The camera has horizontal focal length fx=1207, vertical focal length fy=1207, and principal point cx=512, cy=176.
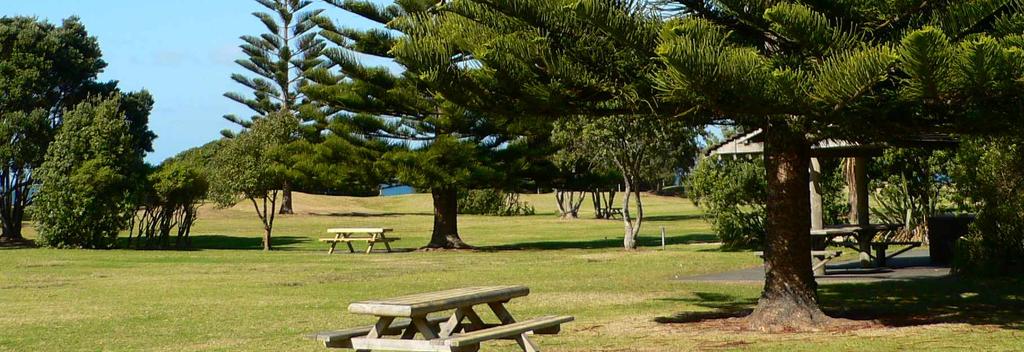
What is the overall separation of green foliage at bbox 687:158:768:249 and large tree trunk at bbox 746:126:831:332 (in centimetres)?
1170

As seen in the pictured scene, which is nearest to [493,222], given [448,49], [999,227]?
[999,227]

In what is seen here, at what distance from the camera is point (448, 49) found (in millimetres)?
9461

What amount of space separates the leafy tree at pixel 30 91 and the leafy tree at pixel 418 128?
8.08 m

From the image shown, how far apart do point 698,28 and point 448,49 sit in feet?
7.03

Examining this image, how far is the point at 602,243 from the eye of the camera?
3009 cm

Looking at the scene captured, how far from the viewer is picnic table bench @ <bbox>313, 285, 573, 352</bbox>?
685 cm

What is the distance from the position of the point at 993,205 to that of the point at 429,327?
984cm

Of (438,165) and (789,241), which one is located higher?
(438,165)

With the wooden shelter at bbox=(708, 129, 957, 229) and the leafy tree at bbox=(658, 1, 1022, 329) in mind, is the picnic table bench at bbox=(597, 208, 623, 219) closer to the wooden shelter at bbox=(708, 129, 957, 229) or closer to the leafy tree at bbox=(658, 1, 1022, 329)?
the wooden shelter at bbox=(708, 129, 957, 229)

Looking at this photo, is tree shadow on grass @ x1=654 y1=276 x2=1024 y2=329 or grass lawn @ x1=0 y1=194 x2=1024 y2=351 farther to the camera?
tree shadow on grass @ x1=654 y1=276 x2=1024 y2=329

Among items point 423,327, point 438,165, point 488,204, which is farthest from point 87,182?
point 488,204

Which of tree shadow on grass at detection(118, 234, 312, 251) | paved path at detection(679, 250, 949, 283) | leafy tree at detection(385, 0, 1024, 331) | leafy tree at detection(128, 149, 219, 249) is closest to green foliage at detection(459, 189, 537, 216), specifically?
tree shadow on grass at detection(118, 234, 312, 251)

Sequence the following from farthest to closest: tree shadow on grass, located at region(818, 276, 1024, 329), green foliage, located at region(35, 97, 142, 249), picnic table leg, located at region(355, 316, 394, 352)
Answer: green foliage, located at region(35, 97, 142, 249)
tree shadow on grass, located at region(818, 276, 1024, 329)
picnic table leg, located at region(355, 316, 394, 352)

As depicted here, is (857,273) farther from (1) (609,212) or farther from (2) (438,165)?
(1) (609,212)
